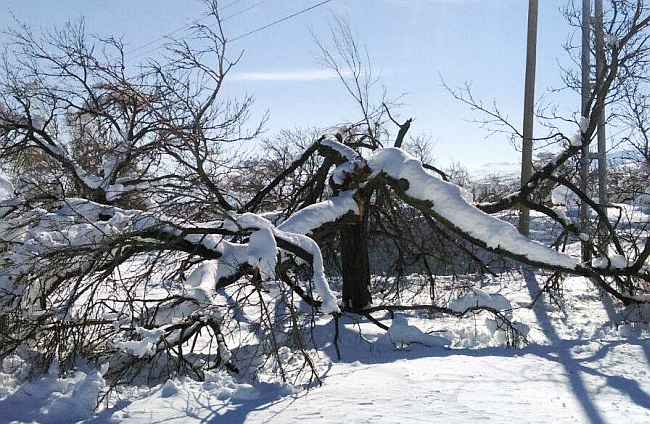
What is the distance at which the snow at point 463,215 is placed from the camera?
21.2 ft

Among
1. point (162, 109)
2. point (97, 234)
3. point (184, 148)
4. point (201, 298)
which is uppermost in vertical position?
point (162, 109)

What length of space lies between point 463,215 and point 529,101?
735 centimetres

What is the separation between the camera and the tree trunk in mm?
8633

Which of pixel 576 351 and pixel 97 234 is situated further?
pixel 576 351

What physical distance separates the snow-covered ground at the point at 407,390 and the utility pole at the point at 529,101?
573 centimetres

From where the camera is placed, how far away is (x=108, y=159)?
10.2 m

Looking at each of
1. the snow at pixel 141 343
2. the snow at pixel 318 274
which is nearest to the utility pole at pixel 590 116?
the snow at pixel 318 274

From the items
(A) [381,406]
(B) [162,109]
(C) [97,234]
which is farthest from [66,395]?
(B) [162,109]

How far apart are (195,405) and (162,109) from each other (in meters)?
5.55

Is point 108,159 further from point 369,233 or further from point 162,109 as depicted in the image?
point 369,233

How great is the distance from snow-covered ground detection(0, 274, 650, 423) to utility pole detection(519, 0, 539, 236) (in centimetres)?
573

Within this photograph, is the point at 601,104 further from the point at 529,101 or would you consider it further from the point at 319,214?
the point at 529,101

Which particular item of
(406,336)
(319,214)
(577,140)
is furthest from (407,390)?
(577,140)

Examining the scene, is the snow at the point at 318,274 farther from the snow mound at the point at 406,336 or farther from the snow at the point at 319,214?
the snow mound at the point at 406,336
